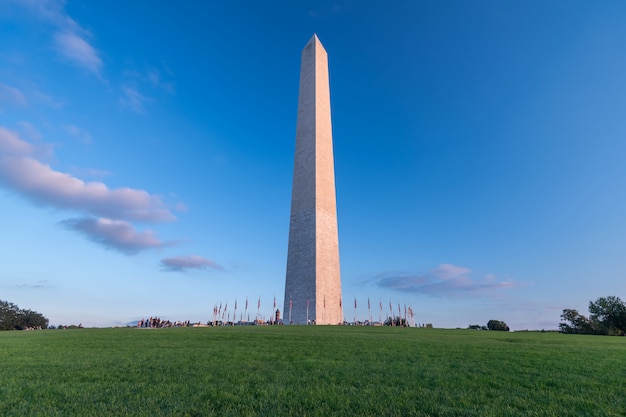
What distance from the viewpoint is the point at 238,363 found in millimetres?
8844

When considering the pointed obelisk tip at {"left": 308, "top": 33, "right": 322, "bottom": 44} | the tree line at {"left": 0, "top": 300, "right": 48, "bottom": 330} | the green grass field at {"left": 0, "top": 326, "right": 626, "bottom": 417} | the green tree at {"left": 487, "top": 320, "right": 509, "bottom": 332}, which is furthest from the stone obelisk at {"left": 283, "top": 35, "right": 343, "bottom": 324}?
the tree line at {"left": 0, "top": 300, "right": 48, "bottom": 330}

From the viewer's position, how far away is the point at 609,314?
40.9 m

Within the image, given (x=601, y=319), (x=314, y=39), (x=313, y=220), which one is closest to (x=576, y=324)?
(x=601, y=319)

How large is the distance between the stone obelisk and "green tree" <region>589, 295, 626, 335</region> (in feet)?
93.7

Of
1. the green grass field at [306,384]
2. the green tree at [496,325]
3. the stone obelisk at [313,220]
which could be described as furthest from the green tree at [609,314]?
the green grass field at [306,384]

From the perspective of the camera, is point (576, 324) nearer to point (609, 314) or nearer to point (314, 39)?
point (609, 314)

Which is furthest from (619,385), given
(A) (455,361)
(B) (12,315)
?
(B) (12,315)

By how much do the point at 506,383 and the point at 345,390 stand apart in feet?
11.0

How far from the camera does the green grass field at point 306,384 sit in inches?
214

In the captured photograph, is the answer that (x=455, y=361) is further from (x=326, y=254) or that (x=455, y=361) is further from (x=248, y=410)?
(x=326, y=254)

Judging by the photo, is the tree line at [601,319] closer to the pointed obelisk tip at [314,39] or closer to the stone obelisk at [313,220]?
the stone obelisk at [313,220]

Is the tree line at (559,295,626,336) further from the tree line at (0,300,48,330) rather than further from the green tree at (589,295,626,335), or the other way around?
the tree line at (0,300,48,330)

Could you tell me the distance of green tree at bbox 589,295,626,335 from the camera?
3875 cm

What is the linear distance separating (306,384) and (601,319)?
160 ft
